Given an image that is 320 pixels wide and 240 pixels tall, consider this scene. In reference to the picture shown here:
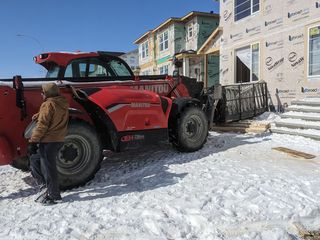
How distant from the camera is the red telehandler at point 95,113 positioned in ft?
16.5

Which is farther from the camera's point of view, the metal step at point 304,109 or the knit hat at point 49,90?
the metal step at point 304,109

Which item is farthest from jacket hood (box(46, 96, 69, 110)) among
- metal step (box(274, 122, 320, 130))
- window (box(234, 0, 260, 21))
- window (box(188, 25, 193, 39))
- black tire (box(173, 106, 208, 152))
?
window (box(188, 25, 193, 39))

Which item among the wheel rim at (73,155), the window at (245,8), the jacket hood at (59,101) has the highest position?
the window at (245,8)

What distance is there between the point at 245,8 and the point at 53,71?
11391 mm

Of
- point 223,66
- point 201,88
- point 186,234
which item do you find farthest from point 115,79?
point 223,66

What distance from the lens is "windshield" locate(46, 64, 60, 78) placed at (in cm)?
620

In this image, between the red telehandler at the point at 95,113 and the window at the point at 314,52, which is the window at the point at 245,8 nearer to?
the window at the point at 314,52

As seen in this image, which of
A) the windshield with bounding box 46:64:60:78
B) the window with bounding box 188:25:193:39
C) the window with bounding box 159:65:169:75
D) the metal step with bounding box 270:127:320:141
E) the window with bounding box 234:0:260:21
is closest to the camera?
the windshield with bounding box 46:64:60:78

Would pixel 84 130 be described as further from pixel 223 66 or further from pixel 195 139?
pixel 223 66

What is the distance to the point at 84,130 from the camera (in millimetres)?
5164

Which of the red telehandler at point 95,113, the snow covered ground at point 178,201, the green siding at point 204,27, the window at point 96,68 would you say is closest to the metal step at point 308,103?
the snow covered ground at point 178,201

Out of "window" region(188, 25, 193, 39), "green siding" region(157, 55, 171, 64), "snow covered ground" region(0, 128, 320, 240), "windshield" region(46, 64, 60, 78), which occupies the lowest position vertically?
"snow covered ground" region(0, 128, 320, 240)

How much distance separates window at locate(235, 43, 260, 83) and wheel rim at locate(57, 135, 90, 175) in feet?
35.9

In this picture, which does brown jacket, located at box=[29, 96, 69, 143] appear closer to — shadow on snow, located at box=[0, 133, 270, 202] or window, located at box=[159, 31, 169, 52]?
shadow on snow, located at box=[0, 133, 270, 202]
